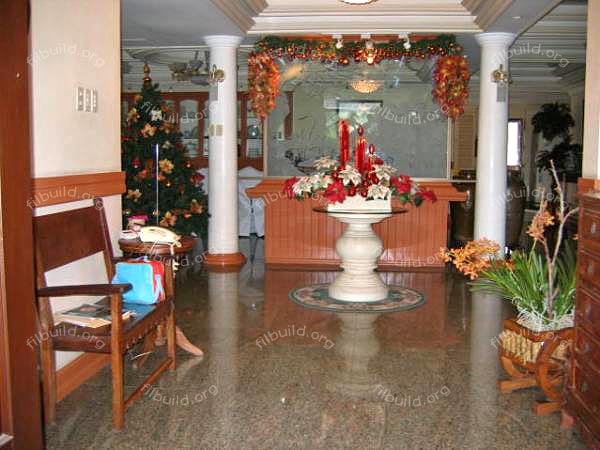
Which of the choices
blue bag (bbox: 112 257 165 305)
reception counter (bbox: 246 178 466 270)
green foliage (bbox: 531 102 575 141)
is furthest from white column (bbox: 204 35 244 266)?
green foliage (bbox: 531 102 575 141)

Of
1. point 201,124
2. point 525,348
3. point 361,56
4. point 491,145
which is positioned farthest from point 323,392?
point 201,124

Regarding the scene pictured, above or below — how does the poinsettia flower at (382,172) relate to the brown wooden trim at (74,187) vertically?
above

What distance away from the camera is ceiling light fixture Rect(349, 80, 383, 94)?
8227mm

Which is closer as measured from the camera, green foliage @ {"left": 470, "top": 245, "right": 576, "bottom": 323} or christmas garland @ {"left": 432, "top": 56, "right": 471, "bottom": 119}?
green foliage @ {"left": 470, "top": 245, "right": 576, "bottom": 323}

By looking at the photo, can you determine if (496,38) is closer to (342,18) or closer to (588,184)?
(342,18)

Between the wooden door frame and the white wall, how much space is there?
4.97ft

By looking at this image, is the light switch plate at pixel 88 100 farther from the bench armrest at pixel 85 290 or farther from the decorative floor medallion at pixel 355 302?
the decorative floor medallion at pixel 355 302

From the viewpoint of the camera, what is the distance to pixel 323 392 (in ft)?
11.5

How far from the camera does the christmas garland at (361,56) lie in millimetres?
7305

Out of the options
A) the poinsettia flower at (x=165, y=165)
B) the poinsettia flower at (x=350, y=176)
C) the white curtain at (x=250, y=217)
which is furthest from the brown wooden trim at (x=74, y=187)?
the white curtain at (x=250, y=217)

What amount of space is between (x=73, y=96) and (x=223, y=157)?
388 cm

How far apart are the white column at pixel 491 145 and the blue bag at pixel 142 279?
4782 mm

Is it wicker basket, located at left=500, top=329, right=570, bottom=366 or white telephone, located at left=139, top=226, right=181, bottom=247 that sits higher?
white telephone, located at left=139, top=226, right=181, bottom=247

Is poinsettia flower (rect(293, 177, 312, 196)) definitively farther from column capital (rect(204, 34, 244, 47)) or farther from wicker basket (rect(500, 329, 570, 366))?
column capital (rect(204, 34, 244, 47))
